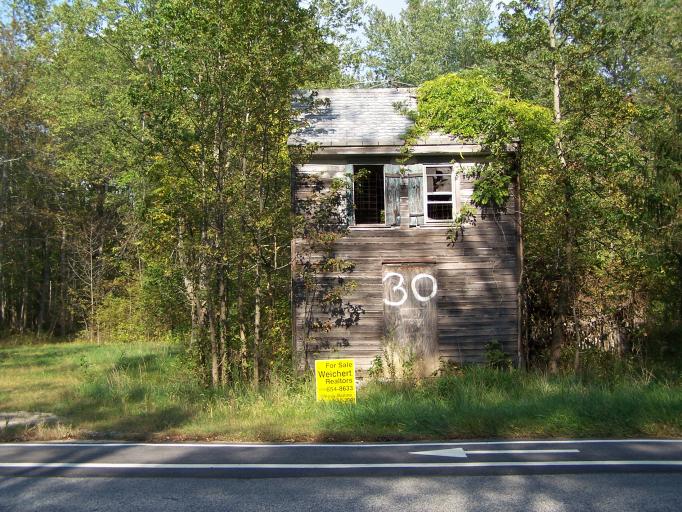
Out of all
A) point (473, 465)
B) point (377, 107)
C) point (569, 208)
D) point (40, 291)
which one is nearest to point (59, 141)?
point (40, 291)

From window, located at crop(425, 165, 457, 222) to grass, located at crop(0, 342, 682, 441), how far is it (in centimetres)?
367

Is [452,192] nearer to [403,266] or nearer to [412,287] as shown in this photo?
[403,266]

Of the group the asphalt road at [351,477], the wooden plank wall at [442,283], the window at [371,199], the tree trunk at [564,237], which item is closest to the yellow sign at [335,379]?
the asphalt road at [351,477]

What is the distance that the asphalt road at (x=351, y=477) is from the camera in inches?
233

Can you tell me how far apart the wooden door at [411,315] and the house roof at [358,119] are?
9.80 feet

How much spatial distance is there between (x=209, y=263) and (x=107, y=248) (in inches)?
1058

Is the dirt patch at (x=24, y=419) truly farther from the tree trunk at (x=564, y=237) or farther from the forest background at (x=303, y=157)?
the tree trunk at (x=564, y=237)

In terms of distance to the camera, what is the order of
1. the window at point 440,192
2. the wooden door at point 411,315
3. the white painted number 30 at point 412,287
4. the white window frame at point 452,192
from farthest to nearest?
the window at point 440,192 < the white window frame at point 452,192 < the white painted number 30 at point 412,287 < the wooden door at point 411,315

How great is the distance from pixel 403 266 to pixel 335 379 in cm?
477

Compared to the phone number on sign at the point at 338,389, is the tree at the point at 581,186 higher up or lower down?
higher up

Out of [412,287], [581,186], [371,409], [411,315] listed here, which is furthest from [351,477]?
[581,186]

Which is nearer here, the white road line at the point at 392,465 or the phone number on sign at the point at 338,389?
the white road line at the point at 392,465

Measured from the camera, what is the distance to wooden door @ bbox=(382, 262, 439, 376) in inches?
601

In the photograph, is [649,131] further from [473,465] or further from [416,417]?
[473,465]
